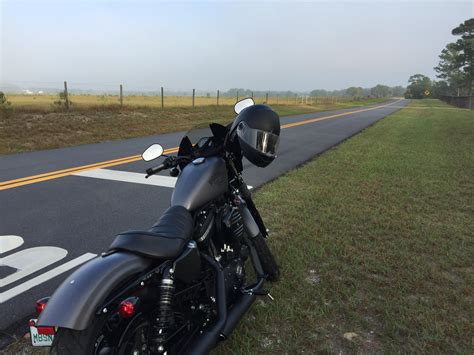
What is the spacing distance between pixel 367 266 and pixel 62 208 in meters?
3.97

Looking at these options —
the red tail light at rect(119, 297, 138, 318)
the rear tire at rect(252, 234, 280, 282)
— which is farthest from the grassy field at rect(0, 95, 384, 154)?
the red tail light at rect(119, 297, 138, 318)

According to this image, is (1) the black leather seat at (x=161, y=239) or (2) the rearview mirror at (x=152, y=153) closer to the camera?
(1) the black leather seat at (x=161, y=239)

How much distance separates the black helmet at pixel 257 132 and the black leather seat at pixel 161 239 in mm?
905

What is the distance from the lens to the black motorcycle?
1717mm

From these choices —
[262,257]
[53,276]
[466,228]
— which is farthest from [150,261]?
[466,228]

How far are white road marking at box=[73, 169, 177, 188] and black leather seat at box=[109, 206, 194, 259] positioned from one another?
463 cm

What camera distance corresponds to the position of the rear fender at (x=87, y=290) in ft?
5.40

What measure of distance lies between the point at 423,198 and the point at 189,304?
5275 mm

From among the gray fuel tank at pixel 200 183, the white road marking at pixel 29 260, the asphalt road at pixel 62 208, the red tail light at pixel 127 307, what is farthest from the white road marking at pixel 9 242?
the red tail light at pixel 127 307

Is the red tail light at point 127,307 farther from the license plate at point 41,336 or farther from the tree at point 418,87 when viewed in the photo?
the tree at point 418,87

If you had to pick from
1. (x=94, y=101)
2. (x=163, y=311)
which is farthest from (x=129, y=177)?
(x=94, y=101)

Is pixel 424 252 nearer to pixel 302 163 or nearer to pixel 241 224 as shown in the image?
pixel 241 224

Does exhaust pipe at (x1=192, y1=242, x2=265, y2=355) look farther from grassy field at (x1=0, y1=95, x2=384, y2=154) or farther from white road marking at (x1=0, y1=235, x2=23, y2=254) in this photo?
grassy field at (x1=0, y1=95, x2=384, y2=154)

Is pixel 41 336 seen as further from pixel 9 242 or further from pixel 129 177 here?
pixel 129 177
